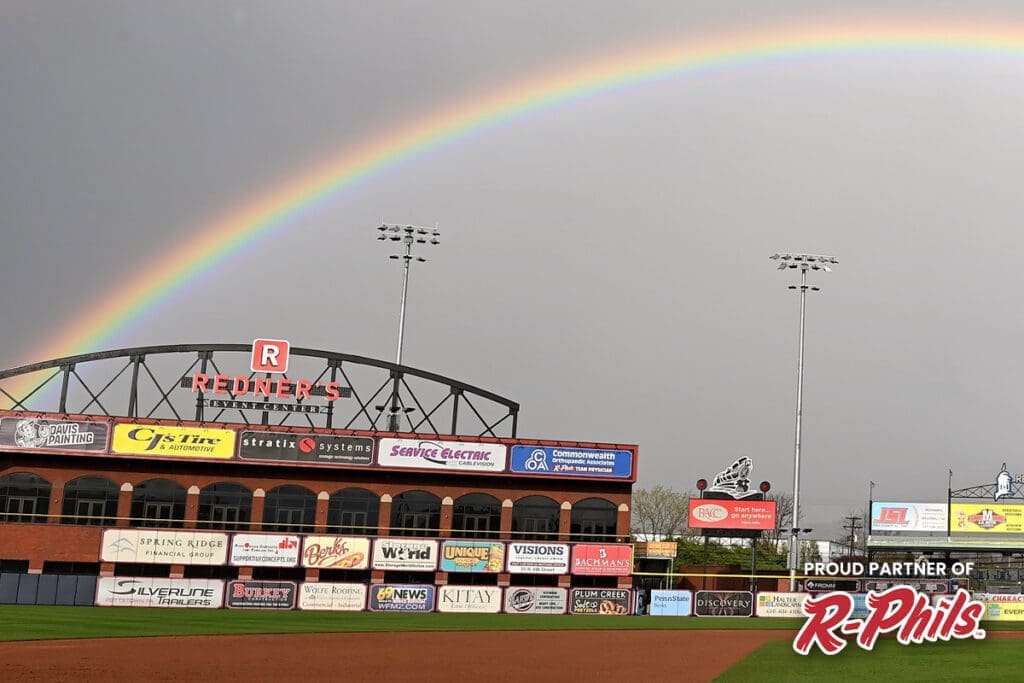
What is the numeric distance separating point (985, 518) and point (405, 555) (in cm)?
5294

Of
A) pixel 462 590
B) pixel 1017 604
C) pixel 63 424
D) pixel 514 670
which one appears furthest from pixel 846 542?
pixel 514 670

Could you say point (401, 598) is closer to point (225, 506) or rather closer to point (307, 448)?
point (307, 448)

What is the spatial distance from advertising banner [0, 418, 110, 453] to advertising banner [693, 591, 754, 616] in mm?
38209

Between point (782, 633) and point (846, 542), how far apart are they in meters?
103

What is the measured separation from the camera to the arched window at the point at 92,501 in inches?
2913

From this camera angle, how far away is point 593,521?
7831 centimetres

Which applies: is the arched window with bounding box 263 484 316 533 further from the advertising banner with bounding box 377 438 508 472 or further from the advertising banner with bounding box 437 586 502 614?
→ the advertising banner with bounding box 437 586 502 614

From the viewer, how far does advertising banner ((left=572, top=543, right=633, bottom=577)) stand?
74625 mm

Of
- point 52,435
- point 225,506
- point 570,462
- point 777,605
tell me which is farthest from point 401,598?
point 52,435

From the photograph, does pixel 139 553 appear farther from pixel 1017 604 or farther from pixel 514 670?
pixel 1017 604

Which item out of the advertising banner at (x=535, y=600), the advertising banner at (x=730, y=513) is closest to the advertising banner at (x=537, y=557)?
the advertising banner at (x=535, y=600)

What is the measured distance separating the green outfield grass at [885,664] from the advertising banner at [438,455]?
3618 centimetres

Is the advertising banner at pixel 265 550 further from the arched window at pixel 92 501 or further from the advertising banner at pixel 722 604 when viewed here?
the advertising banner at pixel 722 604

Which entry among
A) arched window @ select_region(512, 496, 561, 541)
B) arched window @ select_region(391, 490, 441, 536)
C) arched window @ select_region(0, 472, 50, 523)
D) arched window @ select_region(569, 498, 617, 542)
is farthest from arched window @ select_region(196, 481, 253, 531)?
arched window @ select_region(569, 498, 617, 542)
